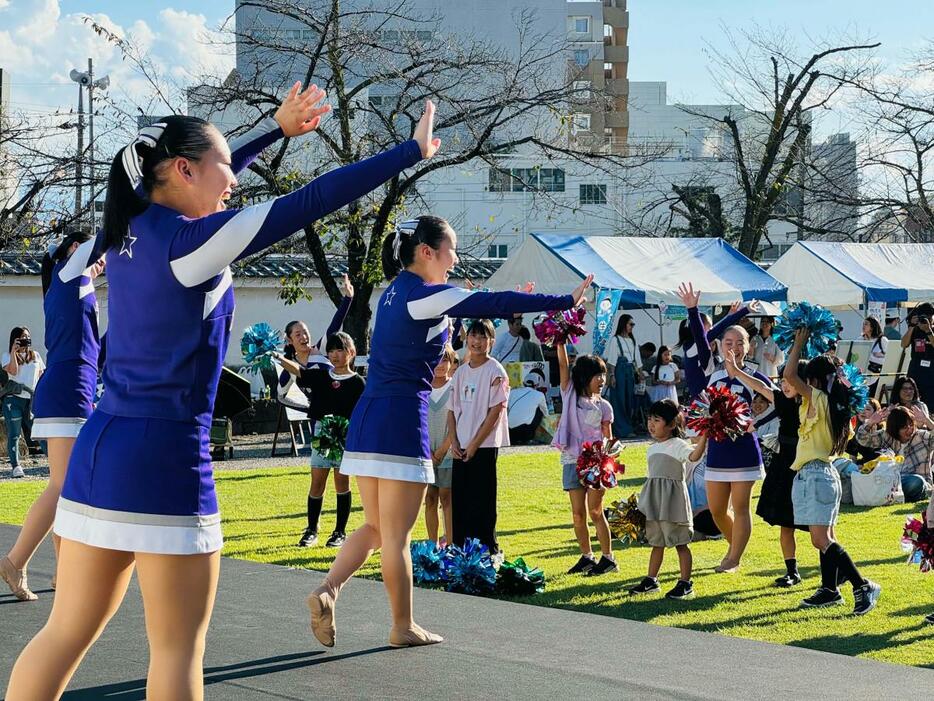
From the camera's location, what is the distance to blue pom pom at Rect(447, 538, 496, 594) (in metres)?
7.83

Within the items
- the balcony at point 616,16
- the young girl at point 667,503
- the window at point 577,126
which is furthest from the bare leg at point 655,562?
the balcony at point 616,16

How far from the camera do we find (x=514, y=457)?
1731 centimetres

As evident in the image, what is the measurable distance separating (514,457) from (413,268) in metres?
11.6

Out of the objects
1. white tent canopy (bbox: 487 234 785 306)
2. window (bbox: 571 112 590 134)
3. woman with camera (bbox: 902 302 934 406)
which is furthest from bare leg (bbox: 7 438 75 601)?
window (bbox: 571 112 590 134)

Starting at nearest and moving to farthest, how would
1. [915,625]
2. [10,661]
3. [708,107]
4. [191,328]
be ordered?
[191,328] → [10,661] → [915,625] → [708,107]

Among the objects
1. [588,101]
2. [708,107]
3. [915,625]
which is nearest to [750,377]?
[915,625]

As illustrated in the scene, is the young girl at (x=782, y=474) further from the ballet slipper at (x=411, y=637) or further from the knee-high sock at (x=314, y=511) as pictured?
the knee-high sock at (x=314, y=511)

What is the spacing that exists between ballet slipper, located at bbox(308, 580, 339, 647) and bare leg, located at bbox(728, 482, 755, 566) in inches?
142

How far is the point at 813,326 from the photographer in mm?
8141

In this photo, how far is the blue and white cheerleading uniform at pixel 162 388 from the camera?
3188mm

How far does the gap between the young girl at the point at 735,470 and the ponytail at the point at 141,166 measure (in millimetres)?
5649

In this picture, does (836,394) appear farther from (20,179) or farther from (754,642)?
(20,179)

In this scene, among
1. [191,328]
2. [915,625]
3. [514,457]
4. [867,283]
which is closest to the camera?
[191,328]

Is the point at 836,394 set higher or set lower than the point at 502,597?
higher
